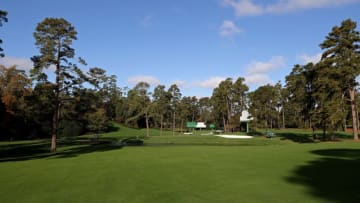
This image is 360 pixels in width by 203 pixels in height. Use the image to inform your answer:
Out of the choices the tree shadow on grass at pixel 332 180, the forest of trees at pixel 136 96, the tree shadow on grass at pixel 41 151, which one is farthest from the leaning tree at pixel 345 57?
the tree shadow on grass at pixel 41 151

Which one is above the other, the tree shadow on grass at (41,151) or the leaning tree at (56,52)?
the leaning tree at (56,52)

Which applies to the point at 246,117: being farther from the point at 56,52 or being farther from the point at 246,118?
the point at 56,52

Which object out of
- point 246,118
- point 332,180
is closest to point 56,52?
point 332,180

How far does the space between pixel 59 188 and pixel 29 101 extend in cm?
1704

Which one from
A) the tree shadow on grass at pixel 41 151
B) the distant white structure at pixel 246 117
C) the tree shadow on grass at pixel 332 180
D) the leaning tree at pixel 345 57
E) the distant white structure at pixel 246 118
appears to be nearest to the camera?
the tree shadow on grass at pixel 332 180

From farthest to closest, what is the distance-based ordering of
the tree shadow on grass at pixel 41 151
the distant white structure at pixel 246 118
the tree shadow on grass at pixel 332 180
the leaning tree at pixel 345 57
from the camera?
the distant white structure at pixel 246 118 < the leaning tree at pixel 345 57 < the tree shadow on grass at pixel 41 151 < the tree shadow on grass at pixel 332 180

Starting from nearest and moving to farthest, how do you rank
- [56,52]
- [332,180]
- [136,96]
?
[332,180]
[56,52]
[136,96]

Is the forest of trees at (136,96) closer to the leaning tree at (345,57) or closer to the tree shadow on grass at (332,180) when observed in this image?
the leaning tree at (345,57)

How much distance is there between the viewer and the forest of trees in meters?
22.4

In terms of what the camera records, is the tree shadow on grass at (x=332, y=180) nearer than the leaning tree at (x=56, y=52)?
Yes

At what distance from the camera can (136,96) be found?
5203cm

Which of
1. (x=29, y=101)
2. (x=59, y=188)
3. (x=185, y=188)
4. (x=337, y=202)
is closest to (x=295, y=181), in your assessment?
(x=337, y=202)

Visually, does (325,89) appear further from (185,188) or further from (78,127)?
(78,127)

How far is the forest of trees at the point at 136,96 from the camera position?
22.4 metres
